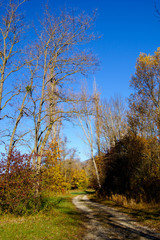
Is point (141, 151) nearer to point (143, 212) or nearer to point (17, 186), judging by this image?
point (143, 212)

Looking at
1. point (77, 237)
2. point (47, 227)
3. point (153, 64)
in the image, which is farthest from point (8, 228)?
point (153, 64)

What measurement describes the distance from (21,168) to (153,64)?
13099mm

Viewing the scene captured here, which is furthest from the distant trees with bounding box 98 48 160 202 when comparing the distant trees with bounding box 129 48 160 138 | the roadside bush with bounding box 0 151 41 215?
the roadside bush with bounding box 0 151 41 215

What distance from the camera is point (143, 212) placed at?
9.25 m

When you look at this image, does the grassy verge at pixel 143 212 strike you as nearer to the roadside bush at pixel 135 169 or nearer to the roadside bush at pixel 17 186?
the roadside bush at pixel 135 169

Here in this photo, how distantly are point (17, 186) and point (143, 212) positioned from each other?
21.0 feet

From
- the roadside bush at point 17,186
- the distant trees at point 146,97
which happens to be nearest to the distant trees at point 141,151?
the distant trees at point 146,97

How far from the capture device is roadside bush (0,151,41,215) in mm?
7449

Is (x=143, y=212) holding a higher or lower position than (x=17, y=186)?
lower

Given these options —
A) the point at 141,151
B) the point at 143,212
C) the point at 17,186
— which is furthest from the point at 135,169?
the point at 17,186

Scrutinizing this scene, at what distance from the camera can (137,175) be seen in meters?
12.9

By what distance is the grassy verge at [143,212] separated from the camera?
23.1 feet

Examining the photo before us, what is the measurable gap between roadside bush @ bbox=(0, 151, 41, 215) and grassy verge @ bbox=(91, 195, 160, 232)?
4784mm

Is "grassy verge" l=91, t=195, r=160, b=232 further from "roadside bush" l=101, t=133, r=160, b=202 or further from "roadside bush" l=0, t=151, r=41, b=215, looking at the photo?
"roadside bush" l=0, t=151, r=41, b=215
